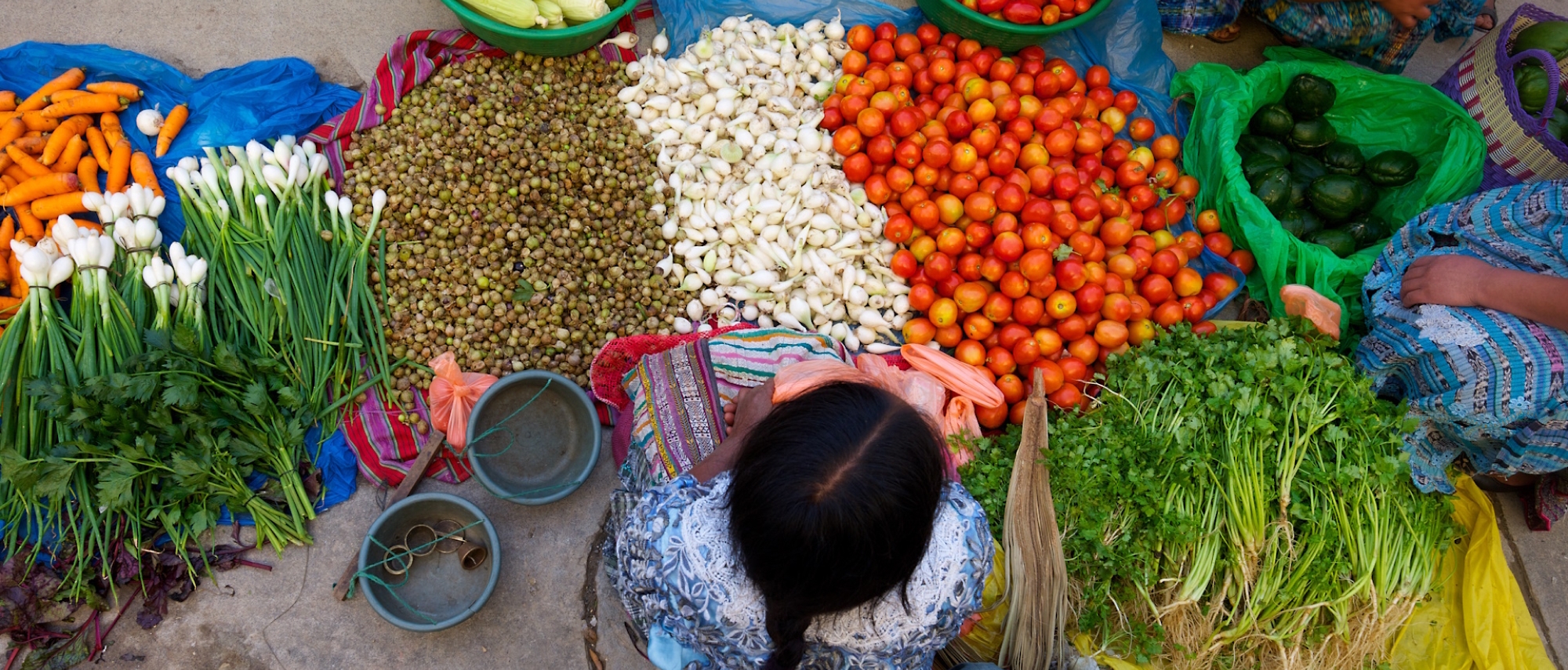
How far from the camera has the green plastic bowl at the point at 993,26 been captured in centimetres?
287

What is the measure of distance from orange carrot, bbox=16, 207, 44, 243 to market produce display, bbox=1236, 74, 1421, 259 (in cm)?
413

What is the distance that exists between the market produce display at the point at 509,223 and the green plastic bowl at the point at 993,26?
1.29 m

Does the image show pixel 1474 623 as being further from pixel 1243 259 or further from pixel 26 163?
pixel 26 163

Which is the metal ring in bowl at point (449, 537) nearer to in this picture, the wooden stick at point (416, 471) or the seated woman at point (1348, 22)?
the wooden stick at point (416, 471)

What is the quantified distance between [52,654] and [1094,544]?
3010 mm

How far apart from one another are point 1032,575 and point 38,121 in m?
3.49

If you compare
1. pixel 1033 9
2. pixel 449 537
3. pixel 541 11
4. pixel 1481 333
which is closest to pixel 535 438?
pixel 449 537

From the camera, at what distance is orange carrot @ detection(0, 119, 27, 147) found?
2539 millimetres

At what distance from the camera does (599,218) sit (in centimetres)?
272

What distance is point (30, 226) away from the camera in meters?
2.48

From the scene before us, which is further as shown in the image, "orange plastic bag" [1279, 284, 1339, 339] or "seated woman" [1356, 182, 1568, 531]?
"orange plastic bag" [1279, 284, 1339, 339]

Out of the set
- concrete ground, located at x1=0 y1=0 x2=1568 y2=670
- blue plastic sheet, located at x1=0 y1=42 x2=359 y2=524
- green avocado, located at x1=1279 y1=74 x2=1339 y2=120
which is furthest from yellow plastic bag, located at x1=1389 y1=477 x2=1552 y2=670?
blue plastic sheet, located at x1=0 y1=42 x2=359 y2=524

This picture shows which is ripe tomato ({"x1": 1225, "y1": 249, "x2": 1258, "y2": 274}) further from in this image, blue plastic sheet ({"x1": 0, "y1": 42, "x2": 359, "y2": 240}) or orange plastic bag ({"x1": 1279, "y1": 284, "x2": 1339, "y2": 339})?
blue plastic sheet ({"x1": 0, "y1": 42, "x2": 359, "y2": 240})

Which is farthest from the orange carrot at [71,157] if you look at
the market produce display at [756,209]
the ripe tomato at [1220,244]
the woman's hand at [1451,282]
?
the woman's hand at [1451,282]
